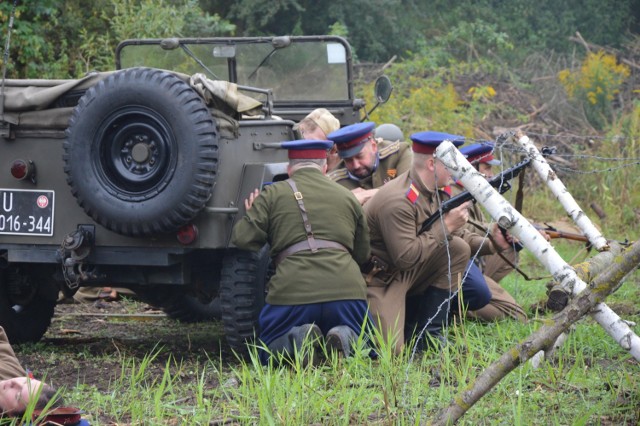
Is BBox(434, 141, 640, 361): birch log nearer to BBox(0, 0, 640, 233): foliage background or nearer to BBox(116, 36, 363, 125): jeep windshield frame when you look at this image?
BBox(0, 0, 640, 233): foliage background

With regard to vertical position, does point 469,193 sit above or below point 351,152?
below

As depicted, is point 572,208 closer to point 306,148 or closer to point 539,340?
point 306,148

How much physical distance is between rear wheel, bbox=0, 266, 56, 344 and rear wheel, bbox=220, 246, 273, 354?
1474 millimetres

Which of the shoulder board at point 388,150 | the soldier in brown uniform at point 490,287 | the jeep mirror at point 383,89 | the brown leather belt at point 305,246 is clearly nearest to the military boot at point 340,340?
the brown leather belt at point 305,246

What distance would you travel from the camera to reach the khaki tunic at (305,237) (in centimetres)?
613

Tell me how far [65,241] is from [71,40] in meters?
8.11

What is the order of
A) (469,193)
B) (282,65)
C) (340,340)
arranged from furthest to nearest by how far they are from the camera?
(282,65) → (340,340) → (469,193)

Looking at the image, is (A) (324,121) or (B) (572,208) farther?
(A) (324,121)

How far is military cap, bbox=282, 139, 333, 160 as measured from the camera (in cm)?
638

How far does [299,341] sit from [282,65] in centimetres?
348

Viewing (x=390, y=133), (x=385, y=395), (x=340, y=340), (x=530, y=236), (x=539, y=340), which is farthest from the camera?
(x=390, y=133)

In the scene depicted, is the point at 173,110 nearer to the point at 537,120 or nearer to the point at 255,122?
the point at 255,122

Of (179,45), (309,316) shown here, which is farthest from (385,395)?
(179,45)

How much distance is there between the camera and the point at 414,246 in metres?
6.34
